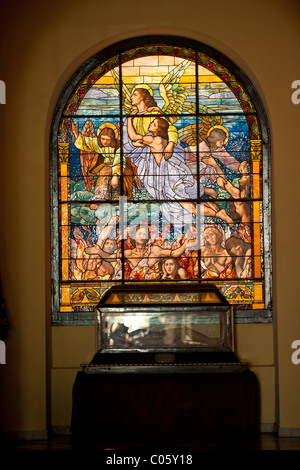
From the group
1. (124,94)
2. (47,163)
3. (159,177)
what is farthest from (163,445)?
(124,94)

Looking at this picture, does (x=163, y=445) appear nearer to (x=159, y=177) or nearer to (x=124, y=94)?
(x=159, y=177)

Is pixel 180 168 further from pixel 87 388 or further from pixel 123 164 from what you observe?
pixel 87 388

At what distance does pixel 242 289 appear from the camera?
8.15 meters

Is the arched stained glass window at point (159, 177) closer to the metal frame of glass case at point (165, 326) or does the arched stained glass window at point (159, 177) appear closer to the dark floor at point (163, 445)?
the metal frame of glass case at point (165, 326)

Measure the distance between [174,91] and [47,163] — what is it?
1561mm

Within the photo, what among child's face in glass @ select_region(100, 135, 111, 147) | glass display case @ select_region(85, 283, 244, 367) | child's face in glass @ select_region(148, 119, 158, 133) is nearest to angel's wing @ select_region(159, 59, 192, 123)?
child's face in glass @ select_region(148, 119, 158, 133)

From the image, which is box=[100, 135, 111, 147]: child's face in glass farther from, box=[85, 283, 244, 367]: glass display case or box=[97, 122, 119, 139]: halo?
box=[85, 283, 244, 367]: glass display case

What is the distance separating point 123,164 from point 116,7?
1586mm

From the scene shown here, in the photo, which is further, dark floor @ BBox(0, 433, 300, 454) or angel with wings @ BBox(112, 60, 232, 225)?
angel with wings @ BBox(112, 60, 232, 225)

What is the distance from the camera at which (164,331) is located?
7.22 metres

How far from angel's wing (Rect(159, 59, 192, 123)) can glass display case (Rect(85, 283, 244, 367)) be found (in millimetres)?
2155

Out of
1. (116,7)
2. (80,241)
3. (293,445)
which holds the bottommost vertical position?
(293,445)

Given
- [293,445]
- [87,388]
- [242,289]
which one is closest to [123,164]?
[242,289]

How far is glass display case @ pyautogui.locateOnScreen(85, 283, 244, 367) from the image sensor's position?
23.4 ft
